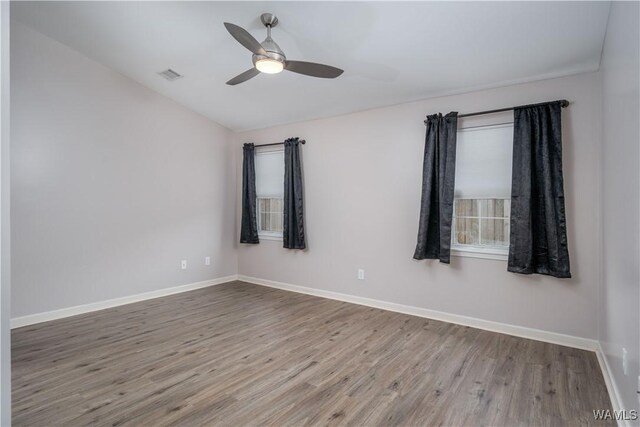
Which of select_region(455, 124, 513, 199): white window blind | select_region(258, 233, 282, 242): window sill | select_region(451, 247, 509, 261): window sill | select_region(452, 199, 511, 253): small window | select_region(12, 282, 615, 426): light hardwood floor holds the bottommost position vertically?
select_region(12, 282, 615, 426): light hardwood floor

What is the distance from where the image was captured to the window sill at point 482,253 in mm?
3381

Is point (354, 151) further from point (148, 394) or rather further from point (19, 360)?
point (19, 360)

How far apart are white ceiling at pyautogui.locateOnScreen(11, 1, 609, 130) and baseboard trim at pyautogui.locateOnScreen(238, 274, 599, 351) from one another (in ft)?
7.89

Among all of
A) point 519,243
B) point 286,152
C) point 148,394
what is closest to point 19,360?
point 148,394

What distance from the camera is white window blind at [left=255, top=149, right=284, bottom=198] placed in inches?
208

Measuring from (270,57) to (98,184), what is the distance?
294 centimetres

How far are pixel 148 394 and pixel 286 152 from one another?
3499mm

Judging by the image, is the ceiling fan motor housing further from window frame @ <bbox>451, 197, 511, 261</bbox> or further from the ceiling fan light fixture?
window frame @ <bbox>451, 197, 511, 261</bbox>

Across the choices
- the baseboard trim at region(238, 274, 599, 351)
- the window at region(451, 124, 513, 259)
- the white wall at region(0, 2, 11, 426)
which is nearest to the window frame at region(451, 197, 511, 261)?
the window at region(451, 124, 513, 259)

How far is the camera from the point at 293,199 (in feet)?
16.1

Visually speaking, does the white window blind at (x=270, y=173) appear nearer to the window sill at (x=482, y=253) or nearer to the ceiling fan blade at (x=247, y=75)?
the ceiling fan blade at (x=247, y=75)

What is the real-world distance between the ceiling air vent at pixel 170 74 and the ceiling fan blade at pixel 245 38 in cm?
202

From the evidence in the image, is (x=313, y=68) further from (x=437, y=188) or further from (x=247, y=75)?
(x=437, y=188)

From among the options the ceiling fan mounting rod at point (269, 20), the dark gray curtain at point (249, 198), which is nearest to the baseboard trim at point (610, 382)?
the ceiling fan mounting rod at point (269, 20)
